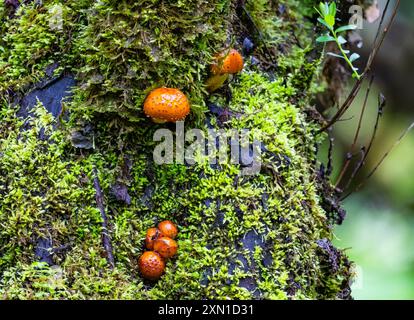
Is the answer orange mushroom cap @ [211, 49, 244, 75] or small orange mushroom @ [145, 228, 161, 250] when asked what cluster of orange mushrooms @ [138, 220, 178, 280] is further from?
orange mushroom cap @ [211, 49, 244, 75]

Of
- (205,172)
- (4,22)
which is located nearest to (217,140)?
(205,172)

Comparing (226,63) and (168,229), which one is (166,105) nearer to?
(226,63)

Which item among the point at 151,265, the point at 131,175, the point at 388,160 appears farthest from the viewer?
the point at 388,160

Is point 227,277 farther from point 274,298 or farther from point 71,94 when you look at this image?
point 71,94

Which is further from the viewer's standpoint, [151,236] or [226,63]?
[226,63]

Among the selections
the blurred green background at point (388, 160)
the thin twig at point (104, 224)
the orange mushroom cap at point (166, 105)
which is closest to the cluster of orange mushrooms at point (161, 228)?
the orange mushroom cap at point (166, 105)

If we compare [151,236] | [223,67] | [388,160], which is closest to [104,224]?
[151,236]

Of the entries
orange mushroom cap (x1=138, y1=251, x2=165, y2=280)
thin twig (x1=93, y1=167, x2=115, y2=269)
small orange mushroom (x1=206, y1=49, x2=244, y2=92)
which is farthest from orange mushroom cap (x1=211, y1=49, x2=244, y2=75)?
orange mushroom cap (x1=138, y1=251, x2=165, y2=280)
